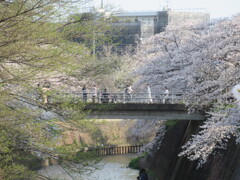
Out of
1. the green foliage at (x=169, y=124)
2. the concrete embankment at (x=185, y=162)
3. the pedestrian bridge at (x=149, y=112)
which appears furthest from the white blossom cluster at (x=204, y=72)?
the green foliage at (x=169, y=124)

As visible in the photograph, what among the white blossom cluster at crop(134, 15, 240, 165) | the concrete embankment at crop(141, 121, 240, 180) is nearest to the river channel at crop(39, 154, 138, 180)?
the concrete embankment at crop(141, 121, 240, 180)

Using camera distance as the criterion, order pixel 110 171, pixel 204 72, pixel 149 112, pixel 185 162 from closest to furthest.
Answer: pixel 204 72, pixel 149 112, pixel 185 162, pixel 110 171

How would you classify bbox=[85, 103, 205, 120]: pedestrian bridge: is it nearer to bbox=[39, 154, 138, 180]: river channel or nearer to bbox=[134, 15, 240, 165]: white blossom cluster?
bbox=[134, 15, 240, 165]: white blossom cluster

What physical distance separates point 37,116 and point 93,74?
1697 mm

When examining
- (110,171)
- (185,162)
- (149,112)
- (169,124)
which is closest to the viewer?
(149,112)

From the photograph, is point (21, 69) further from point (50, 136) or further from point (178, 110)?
point (178, 110)

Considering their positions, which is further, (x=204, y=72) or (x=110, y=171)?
(x=110, y=171)

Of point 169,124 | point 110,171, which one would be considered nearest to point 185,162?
point 169,124

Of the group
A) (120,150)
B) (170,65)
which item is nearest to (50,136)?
(170,65)

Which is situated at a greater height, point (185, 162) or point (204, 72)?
point (204, 72)

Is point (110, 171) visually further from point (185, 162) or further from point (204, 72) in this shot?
point (204, 72)

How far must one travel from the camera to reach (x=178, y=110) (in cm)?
2386

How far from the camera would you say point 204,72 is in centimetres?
2228

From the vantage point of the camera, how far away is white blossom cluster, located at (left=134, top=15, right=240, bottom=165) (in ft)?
60.8
